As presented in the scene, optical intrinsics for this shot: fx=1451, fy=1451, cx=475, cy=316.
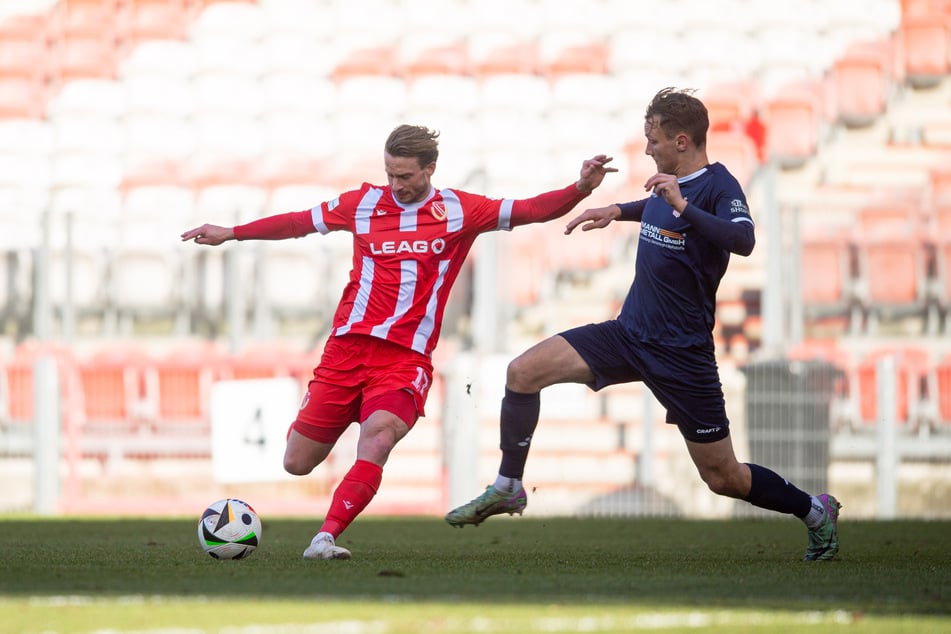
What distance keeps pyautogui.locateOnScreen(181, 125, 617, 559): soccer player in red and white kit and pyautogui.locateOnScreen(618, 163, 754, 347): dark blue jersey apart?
0.35 meters

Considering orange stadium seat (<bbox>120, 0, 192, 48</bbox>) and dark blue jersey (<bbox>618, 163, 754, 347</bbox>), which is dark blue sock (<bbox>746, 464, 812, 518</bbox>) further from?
orange stadium seat (<bbox>120, 0, 192, 48</bbox>)

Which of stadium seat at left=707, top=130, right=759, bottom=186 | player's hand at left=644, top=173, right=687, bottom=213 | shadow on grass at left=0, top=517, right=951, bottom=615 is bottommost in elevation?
shadow on grass at left=0, top=517, right=951, bottom=615

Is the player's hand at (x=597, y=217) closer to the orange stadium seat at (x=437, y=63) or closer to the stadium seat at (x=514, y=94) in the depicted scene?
the stadium seat at (x=514, y=94)

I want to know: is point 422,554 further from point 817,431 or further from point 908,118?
point 908,118

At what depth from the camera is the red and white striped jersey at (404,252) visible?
6355mm

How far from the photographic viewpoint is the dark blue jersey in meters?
6.17

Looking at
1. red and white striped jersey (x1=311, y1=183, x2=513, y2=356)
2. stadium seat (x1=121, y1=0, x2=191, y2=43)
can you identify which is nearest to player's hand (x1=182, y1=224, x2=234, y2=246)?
red and white striped jersey (x1=311, y1=183, x2=513, y2=356)

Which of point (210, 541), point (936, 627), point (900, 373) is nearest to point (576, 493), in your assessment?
point (900, 373)

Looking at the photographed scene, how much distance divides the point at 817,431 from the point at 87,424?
19.1 feet

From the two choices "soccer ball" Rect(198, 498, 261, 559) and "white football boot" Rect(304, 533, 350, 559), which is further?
"soccer ball" Rect(198, 498, 261, 559)

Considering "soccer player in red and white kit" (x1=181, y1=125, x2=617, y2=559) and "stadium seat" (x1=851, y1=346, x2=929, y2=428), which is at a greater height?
"soccer player in red and white kit" (x1=181, y1=125, x2=617, y2=559)

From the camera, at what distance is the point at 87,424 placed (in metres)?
11.6

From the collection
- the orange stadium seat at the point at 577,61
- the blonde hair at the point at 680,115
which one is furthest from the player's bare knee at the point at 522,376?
the orange stadium seat at the point at 577,61

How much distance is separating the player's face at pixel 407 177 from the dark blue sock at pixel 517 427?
98 centimetres
